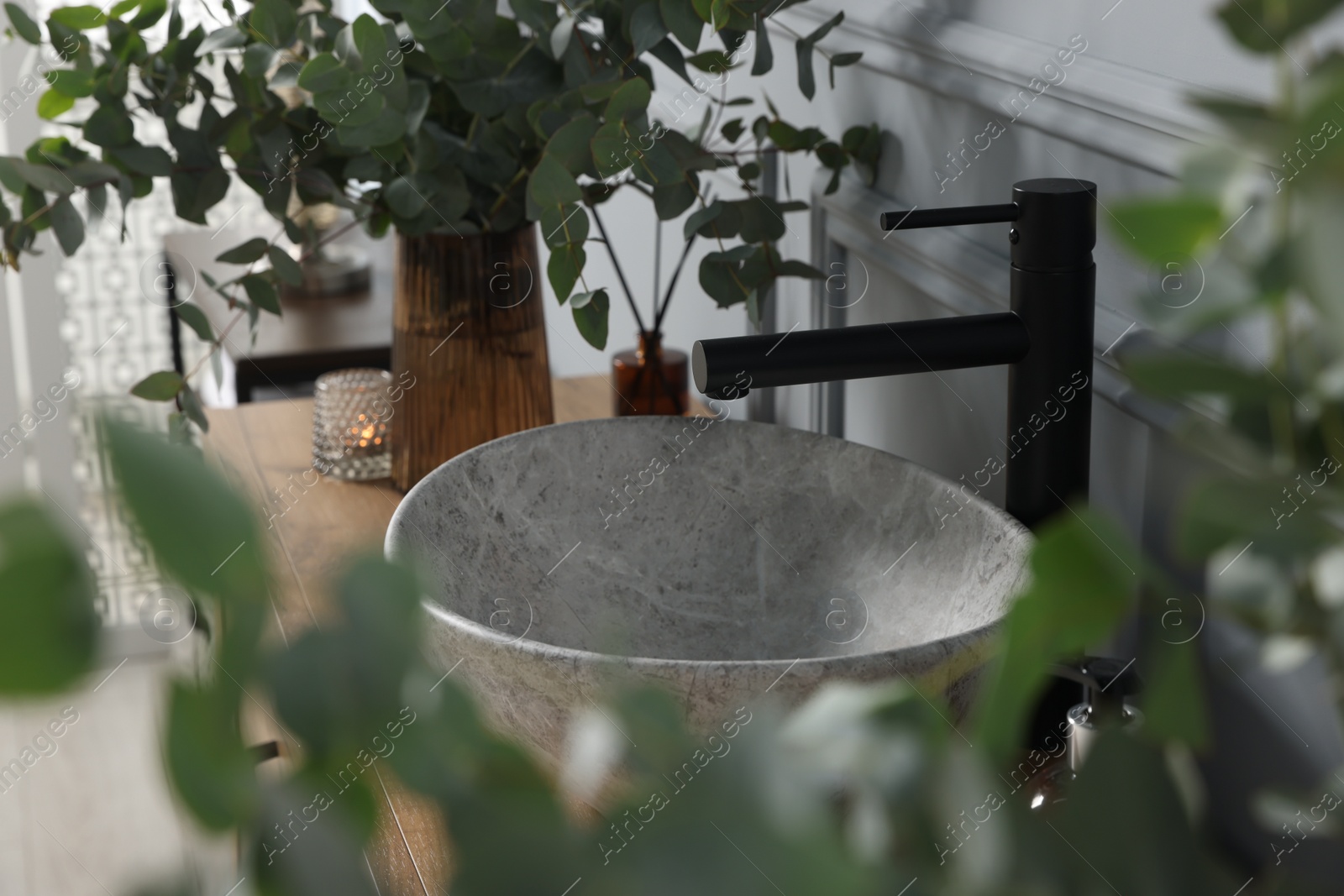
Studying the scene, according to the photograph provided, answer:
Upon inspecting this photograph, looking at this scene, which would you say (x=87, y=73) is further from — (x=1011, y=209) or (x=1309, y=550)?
(x=1309, y=550)

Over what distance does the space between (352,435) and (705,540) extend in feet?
1.34

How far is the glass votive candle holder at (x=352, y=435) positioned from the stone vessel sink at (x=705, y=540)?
0.35 m

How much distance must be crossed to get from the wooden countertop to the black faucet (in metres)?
0.24

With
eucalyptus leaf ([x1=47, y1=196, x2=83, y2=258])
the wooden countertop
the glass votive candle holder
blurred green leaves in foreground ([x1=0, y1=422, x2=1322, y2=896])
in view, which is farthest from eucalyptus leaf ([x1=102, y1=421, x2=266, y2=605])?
the glass votive candle holder

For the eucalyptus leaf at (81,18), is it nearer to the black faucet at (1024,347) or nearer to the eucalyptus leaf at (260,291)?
the eucalyptus leaf at (260,291)

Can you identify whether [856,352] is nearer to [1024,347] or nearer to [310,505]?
[1024,347]

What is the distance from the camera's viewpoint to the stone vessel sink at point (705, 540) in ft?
1.96

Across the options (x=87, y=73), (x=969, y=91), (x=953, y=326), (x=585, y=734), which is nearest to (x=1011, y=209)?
(x=953, y=326)

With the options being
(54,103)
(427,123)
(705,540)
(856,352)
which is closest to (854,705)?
(856,352)

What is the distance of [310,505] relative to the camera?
942 millimetres

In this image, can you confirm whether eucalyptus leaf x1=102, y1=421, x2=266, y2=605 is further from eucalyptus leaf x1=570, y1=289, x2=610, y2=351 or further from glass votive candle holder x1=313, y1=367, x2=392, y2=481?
glass votive candle holder x1=313, y1=367, x2=392, y2=481

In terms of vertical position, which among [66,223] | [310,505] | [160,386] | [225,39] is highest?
[225,39]

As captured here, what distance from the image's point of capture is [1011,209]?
0.53m

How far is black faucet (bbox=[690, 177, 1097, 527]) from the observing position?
0.52 m
